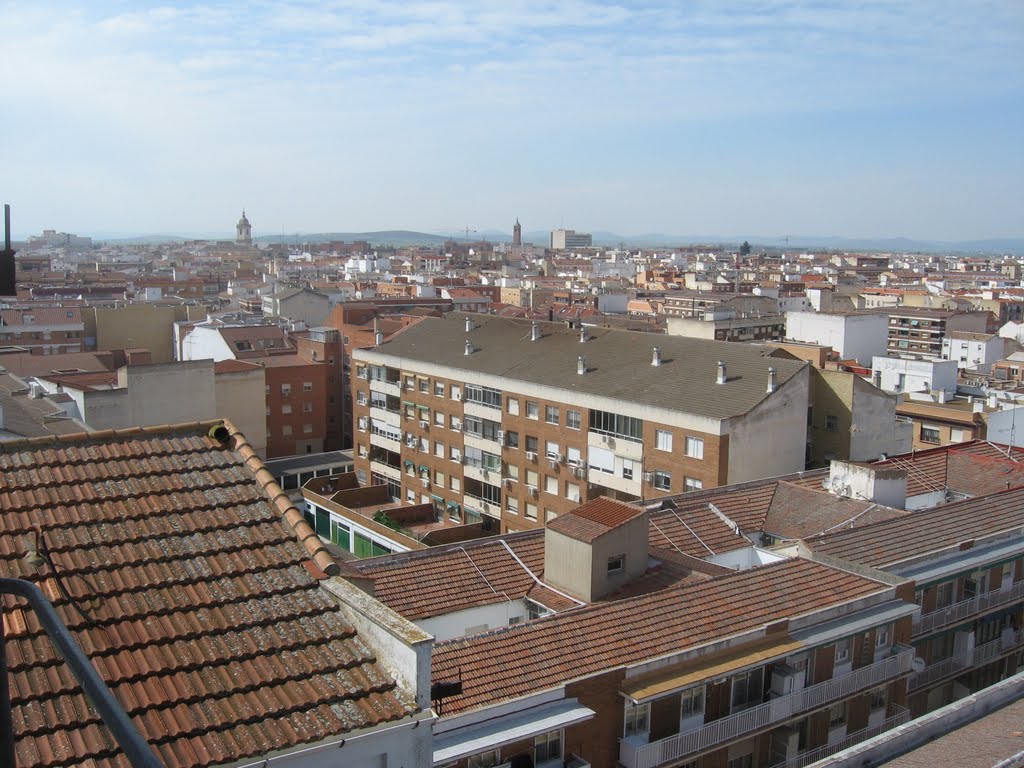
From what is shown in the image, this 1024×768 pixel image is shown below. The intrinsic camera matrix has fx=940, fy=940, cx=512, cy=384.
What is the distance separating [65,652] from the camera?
2.82m

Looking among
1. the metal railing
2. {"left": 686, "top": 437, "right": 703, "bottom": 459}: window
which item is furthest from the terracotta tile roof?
the metal railing

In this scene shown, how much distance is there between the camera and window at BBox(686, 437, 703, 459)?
104 ft

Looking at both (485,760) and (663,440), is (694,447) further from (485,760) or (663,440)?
(485,760)

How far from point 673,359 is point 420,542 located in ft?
39.8

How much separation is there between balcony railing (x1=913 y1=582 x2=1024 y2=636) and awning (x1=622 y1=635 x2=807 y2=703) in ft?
18.2

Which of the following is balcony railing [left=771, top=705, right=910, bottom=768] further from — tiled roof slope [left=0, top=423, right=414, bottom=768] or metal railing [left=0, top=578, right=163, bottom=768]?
metal railing [left=0, top=578, right=163, bottom=768]

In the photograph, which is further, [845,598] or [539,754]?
[845,598]

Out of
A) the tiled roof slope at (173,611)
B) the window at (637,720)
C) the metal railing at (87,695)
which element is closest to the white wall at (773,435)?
the window at (637,720)

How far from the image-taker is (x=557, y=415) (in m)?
37.3

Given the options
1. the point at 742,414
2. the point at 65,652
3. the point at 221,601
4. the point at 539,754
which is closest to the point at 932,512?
the point at 742,414

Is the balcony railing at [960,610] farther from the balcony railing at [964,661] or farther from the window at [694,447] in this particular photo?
the window at [694,447]

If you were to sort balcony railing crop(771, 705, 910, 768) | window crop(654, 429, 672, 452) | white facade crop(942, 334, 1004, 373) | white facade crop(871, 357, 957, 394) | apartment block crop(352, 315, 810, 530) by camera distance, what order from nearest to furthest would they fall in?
balcony railing crop(771, 705, 910, 768) < apartment block crop(352, 315, 810, 530) < window crop(654, 429, 672, 452) < white facade crop(871, 357, 957, 394) < white facade crop(942, 334, 1004, 373)

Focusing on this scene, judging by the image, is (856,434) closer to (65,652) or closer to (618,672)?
(618,672)

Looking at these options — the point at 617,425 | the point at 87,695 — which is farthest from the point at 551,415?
the point at 87,695
